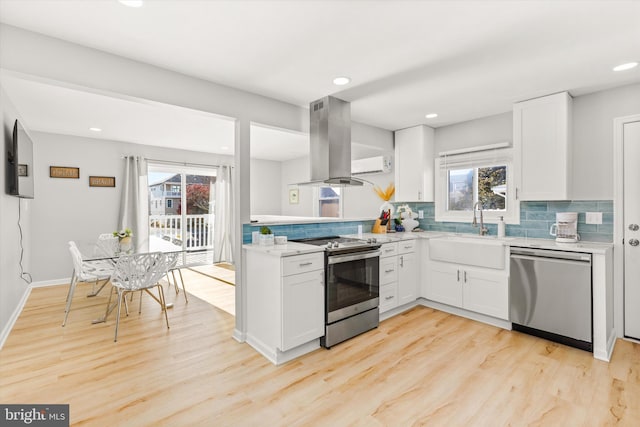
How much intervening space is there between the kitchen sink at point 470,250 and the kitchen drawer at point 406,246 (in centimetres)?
20

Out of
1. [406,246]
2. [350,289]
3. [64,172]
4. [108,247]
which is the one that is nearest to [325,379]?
[350,289]

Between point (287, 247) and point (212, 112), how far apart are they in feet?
4.55

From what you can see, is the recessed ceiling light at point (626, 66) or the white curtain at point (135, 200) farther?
the white curtain at point (135, 200)

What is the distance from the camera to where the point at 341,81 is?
9.15ft

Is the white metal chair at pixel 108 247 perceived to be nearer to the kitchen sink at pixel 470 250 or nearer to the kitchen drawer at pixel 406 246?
the kitchen drawer at pixel 406 246

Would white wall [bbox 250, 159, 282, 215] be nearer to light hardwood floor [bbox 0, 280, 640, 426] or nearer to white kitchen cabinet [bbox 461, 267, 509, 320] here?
light hardwood floor [bbox 0, 280, 640, 426]

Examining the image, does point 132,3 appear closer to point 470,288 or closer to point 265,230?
point 265,230

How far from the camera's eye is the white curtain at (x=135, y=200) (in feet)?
17.4

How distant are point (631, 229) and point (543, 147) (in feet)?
3.48

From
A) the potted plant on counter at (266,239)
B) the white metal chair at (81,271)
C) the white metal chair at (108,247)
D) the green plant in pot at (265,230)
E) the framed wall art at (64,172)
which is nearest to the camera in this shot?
the potted plant on counter at (266,239)

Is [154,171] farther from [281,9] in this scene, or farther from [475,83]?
[475,83]

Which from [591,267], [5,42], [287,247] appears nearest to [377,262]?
[287,247]

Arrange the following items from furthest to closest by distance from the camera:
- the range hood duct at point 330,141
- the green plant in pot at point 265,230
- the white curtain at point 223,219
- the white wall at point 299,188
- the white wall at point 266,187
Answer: the white wall at point 266,187
the white wall at point 299,188
the white curtain at point 223,219
the range hood duct at point 330,141
the green plant in pot at point 265,230

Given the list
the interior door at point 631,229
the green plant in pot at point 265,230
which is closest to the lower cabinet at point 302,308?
the green plant in pot at point 265,230
